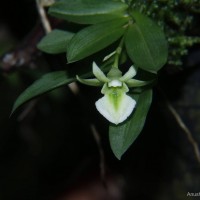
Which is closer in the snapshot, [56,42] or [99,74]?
[99,74]

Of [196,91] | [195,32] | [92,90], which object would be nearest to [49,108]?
[92,90]

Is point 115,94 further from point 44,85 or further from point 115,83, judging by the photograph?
point 44,85

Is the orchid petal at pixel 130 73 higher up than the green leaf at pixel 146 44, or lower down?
lower down

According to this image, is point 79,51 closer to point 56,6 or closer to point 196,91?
point 56,6

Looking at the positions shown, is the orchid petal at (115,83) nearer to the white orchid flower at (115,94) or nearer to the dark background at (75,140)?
the white orchid flower at (115,94)

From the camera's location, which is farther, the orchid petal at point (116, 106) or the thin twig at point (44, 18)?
the thin twig at point (44, 18)

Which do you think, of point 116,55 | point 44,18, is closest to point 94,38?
point 116,55

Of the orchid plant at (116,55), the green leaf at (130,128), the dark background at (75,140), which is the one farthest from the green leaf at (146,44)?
the dark background at (75,140)

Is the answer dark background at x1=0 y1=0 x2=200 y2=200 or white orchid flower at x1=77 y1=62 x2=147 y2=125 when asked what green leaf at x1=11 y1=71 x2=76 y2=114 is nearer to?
white orchid flower at x1=77 y1=62 x2=147 y2=125
